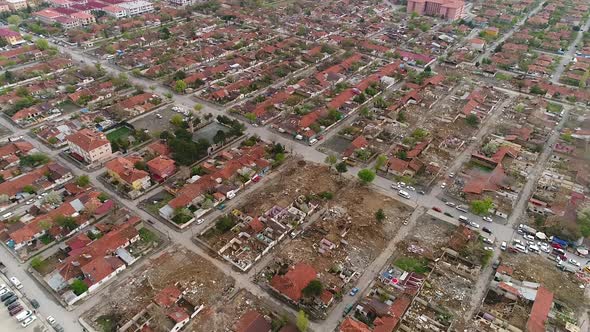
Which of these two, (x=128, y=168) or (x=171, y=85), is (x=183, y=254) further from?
(x=171, y=85)

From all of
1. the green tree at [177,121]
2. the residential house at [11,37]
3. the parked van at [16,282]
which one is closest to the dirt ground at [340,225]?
the green tree at [177,121]

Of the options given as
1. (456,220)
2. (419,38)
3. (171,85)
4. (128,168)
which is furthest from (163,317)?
(419,38)

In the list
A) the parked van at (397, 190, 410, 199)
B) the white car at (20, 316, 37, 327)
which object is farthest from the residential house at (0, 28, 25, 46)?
the parked van at (397, 190, 410, 199)

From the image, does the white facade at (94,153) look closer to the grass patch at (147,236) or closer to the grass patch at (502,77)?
the grass patch at (147,236)

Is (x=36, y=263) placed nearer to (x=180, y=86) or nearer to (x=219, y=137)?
(x=219, y=137)

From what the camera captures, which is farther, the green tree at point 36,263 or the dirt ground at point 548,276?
the green tree at point 36,263

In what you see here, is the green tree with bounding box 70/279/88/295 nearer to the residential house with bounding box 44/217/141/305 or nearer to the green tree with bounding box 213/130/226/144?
the residential house with bounding box 44/217/141/305

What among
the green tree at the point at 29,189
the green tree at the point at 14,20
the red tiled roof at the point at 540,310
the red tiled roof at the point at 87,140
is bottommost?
the red tiled roof at the point at 540,310
